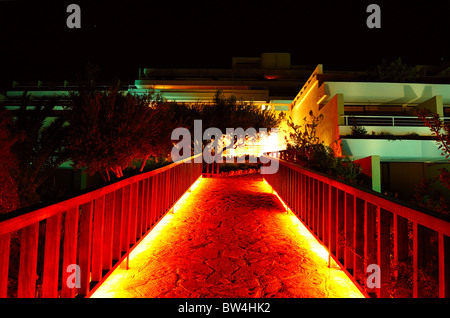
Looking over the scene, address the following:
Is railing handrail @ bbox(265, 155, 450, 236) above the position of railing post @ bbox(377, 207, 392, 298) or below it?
above

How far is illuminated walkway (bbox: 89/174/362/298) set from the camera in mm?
2684

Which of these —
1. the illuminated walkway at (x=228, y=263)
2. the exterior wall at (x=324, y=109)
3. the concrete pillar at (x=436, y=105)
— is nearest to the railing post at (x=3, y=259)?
the illuminated walkway at (x=228, y=263)

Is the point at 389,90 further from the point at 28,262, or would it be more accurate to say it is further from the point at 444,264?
the point at 28,262

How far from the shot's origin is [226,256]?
3.53m

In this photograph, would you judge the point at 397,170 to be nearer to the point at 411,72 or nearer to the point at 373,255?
the point at 411,72

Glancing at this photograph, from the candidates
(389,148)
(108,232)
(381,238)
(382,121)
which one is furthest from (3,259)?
(382,121)

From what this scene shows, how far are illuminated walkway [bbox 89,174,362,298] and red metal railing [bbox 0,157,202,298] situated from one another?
335 mm

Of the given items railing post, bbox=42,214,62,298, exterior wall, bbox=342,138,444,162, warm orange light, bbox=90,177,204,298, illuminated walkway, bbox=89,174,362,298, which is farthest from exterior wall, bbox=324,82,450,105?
railing post, bbox=42,214,62,298

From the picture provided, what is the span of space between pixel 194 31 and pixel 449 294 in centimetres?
4620

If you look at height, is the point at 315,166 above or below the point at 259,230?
above

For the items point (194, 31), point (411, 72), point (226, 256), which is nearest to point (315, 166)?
point (226, 256)

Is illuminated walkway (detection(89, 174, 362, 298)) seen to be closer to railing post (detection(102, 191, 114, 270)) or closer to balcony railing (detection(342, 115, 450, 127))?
railing post (detection(102, 191, 114, 270))

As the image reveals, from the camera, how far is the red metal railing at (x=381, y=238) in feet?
5.45

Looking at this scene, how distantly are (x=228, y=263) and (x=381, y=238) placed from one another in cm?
191
